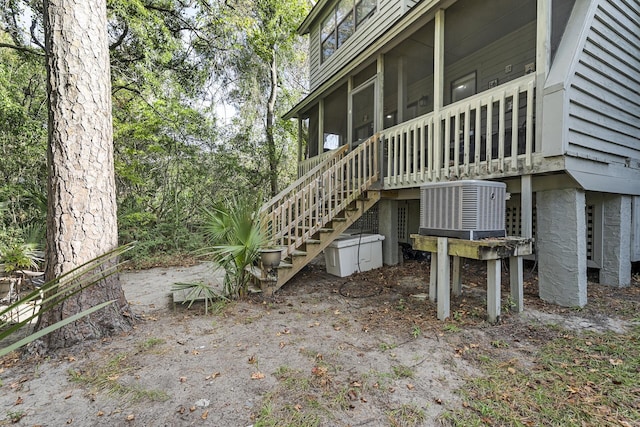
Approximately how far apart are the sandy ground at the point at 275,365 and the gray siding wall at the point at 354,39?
567 centimetres

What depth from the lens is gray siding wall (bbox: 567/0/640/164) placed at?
3.59m

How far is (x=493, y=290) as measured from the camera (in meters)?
3.28

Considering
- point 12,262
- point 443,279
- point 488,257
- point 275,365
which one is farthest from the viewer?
point 12,262

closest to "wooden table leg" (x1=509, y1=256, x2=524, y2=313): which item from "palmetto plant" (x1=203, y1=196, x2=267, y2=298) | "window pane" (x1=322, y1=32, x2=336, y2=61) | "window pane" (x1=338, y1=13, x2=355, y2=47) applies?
"palmetto plant" (x1=203, y1=196, x2=267, y2=298)

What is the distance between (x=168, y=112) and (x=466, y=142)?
7178mm

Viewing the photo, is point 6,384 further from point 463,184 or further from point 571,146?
point 571,146

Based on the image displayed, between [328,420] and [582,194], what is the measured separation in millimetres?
3704

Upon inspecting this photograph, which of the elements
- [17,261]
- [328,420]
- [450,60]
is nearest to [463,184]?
[328,420]

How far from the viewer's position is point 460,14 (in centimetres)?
550

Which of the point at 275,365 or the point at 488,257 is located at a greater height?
the point at 488,257

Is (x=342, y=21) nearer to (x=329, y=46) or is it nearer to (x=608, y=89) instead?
(x=329, y=46)

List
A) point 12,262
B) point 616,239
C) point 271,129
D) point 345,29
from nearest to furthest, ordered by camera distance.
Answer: point 616,239 → point 12,262 → point 345,29 → point 271,129

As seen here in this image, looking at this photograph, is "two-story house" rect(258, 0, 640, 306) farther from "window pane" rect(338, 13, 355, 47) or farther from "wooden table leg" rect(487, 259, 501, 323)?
"window pane" rect(338, 13, 355, 47)

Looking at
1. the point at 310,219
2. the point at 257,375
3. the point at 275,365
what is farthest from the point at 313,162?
the point at 257,375
